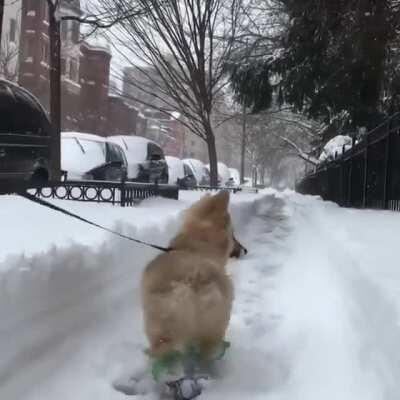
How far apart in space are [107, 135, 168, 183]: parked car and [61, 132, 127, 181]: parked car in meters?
1.39

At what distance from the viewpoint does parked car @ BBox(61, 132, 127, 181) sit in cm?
1670

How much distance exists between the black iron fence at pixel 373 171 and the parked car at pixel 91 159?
20.0 ft

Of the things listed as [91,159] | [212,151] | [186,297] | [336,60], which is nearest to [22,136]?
[91,159]

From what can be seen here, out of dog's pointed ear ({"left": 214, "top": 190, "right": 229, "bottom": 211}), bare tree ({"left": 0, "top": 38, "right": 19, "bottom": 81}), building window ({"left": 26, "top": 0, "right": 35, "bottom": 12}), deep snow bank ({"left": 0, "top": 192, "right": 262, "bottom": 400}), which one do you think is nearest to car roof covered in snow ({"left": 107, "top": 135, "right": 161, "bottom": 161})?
bare tree ({"left": 0, "top": 38, "right": 19, "bottom": 81})

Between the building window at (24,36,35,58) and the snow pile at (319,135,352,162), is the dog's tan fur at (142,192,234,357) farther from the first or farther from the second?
the building window at (24,36,35,58)

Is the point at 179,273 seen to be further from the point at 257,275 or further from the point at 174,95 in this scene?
the point at 174,95

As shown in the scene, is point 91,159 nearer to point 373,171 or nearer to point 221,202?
point 373,171

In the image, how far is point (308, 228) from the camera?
10000 millimetres

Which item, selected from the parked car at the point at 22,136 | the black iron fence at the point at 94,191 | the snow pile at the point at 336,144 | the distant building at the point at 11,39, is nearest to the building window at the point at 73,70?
the distant building at the point at 11,39

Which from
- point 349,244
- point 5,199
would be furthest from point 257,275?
point 5,199

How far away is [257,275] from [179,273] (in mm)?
3886

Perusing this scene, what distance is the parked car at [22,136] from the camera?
34.3 ft

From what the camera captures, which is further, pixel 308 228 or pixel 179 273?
pixel 308 228

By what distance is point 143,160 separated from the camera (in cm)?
2023
